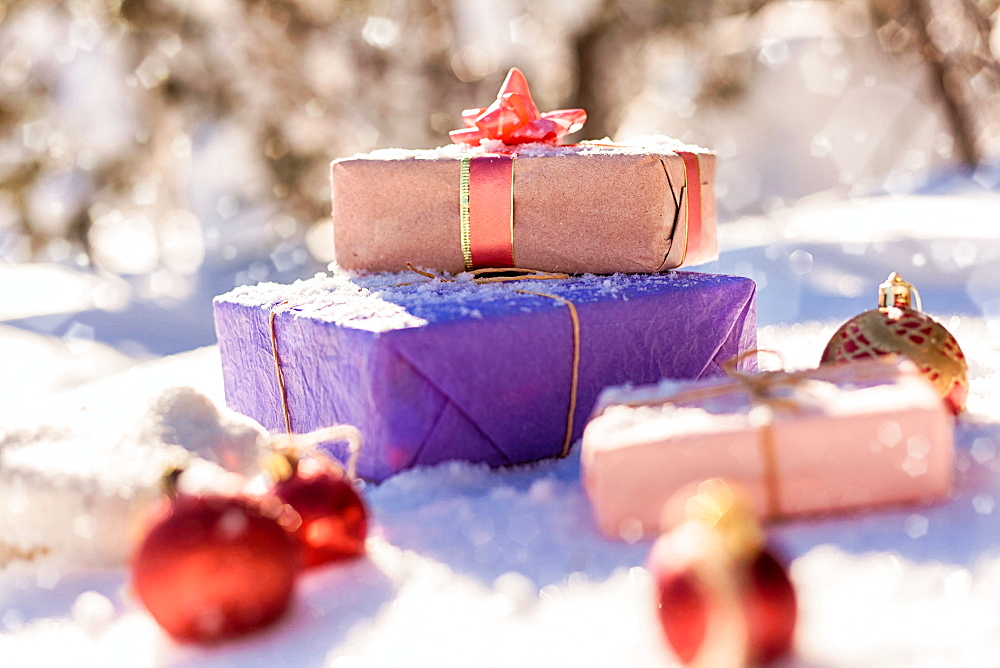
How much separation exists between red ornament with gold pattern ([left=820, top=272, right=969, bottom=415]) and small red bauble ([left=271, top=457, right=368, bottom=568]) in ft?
2.96

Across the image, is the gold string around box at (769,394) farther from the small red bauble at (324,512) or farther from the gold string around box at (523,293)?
the small red bauble at (324,512)

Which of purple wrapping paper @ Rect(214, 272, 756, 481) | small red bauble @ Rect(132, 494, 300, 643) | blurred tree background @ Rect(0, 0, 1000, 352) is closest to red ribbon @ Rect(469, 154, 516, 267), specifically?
purple wrapping paper @ Rect(214, 272, 756, 481)

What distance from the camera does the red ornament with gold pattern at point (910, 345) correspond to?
158cm

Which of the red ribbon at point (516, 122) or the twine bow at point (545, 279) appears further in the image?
the red ribbon at point (516, 122)

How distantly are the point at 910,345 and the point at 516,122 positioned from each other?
93cm

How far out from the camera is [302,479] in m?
1.20

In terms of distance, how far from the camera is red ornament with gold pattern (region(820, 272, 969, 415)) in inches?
62.0

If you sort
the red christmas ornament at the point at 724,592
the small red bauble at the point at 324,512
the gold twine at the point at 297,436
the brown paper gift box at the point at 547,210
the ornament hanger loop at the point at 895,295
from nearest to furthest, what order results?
1. the red christmas ornament at the point at 724,592
2. the small red bauble at the point at 324,512
3. the gold twine at the point at 297,436
4. the ornament hanger loop at the point at 895,295
5. the brown paper gift box at the point at 547,210

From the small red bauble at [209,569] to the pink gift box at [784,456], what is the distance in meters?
0.43

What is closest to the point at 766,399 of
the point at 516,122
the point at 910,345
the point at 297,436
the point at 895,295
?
the point at 910,345

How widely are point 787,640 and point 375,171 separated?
1.29 meters

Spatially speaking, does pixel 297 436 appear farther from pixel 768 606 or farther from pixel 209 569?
pixel 768 606

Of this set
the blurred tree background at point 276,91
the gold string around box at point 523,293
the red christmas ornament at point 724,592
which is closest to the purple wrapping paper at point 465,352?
the gold string around box at point 523,293

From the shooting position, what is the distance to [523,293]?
5.51 feet
